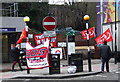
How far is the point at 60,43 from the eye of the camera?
24375 mm

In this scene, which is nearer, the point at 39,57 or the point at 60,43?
the point at 39,57

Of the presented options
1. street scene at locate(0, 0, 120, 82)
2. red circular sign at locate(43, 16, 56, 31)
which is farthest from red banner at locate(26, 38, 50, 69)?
red circular sign at locate(43, 16, 56, 31)

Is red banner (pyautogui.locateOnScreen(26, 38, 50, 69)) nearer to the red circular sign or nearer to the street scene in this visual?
the street scene

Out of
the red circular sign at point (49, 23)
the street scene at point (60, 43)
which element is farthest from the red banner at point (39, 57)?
the red circular sign at point (49, 23)

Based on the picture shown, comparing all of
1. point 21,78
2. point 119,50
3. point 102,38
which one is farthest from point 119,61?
point 21,78

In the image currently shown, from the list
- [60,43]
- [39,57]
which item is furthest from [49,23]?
[60,43]

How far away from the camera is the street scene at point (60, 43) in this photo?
1183cm

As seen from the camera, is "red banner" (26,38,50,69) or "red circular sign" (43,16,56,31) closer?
"red banner" (26,38,50,69)

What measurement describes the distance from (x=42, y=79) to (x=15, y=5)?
1290cm

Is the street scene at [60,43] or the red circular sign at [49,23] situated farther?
the red circular sign at [49,23]

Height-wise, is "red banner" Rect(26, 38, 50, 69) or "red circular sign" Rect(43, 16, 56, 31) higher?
"red circular sign" Rect(43, 16, 56, 31)

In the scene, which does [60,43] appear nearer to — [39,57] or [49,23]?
[49,23]

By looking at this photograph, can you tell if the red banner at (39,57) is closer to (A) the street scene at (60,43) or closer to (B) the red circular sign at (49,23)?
(A) the street scene at (60,43)

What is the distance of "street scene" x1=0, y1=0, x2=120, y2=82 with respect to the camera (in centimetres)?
1183
